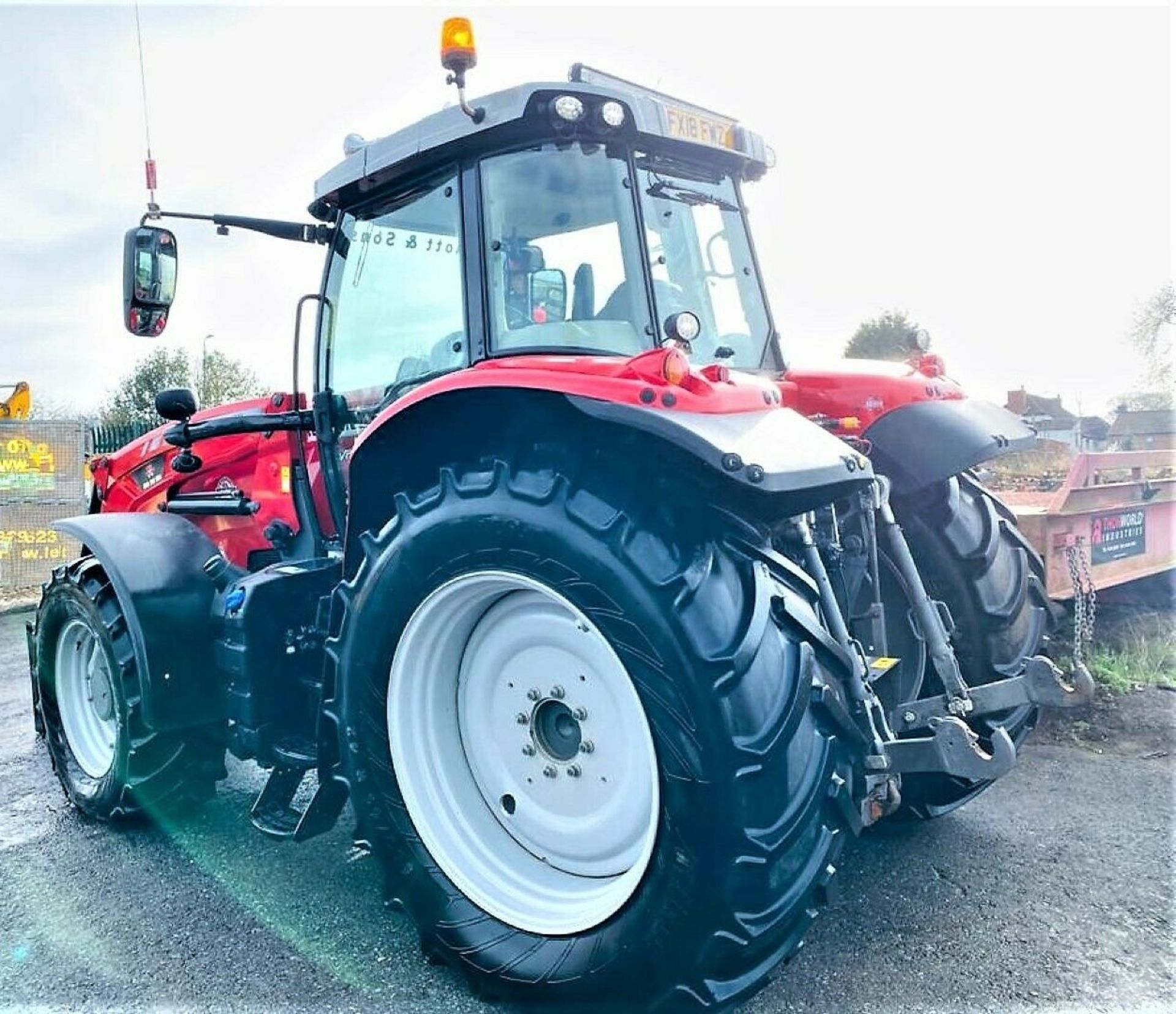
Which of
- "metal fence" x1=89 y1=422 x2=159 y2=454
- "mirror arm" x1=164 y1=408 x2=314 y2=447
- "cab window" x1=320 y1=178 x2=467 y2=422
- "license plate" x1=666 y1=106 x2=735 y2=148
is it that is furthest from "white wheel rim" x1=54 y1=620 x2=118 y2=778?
"metal fence" x1=89 y1=422 x2=159 y2=454

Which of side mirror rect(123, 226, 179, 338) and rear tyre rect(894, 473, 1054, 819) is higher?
side mirror rect(123, 226, 179, 338)

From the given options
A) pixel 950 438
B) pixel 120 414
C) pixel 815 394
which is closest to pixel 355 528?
pixel 815 394

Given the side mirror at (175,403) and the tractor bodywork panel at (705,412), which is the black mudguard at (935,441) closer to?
the tractor bodywork panel at (705,412)

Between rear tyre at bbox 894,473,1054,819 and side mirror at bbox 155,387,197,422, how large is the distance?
2543mm

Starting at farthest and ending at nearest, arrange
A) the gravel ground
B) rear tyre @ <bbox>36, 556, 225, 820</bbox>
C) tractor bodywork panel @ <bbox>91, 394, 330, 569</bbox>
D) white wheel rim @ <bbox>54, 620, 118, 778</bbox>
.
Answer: white wheel rim @ <bbox>54, 620, 118, 778</bbox>, tractor bodywork panel @ <bbox>91, 394, 330, 569</bbox>, rear tyre @ <bbox>36, 556, 225, 820</bbox>, the gravel ground

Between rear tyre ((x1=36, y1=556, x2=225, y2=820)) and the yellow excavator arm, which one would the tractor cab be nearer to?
rear tyre ((x1=36, y1=556, x2=225, y2=820))

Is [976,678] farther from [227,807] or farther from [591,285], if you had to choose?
[227,807]

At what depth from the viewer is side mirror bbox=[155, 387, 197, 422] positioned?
11.4 ft

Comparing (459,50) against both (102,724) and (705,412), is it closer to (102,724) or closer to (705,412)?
(705,412)

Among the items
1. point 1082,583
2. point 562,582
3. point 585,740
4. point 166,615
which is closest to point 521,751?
point 585,740

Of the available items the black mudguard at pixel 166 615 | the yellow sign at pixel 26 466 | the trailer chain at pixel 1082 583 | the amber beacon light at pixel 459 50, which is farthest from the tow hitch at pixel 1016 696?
the yellow sign at pixel 26 466

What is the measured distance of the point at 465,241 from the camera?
109 inches

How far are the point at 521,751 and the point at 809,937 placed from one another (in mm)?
938

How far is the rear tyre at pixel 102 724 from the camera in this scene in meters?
3.37
